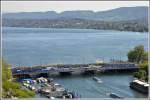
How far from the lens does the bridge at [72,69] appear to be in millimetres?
9578

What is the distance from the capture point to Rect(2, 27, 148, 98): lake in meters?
8.54

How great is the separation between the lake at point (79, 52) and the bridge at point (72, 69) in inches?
12.4

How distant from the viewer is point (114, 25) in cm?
583

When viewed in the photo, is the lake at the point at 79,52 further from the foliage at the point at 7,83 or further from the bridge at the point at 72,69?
the foliage at the point at 7,83

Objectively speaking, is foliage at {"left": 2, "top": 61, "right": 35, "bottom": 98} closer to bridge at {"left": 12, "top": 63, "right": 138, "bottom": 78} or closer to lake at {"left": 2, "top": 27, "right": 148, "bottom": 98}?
lake at {"left": 2, "top": 27, "right": 148, "bottom": 98}

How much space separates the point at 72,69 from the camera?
33.9 feet

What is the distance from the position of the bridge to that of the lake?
12.4 inches

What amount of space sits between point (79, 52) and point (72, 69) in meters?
2.00

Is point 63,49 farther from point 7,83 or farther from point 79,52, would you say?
point 7,83

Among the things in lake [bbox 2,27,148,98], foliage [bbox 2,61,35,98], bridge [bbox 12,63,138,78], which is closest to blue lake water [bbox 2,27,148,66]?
lake [bbox 2,27,148,98]

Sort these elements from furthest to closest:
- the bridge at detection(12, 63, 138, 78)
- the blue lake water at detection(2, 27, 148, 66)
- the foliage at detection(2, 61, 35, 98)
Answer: the blue lake water at detection(2, 27, 148, 66) < the bridge at detection(12, 63, 138, 78) < the foliage at detection(2, 61, 35, 98)

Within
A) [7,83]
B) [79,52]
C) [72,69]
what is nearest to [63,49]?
[79,52]

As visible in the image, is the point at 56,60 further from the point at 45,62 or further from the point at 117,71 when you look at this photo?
the point at 117,71

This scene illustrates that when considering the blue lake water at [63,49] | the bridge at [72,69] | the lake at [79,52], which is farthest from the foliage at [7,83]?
the blue lake water at [63,49]
